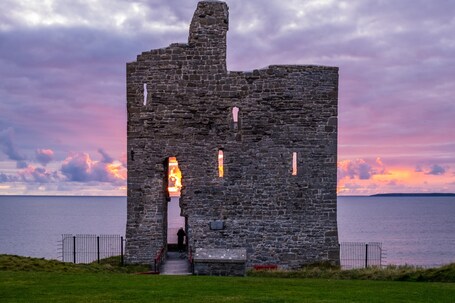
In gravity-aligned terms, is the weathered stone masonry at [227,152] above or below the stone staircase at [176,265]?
above

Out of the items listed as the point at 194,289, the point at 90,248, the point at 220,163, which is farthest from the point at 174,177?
the point at 90,248

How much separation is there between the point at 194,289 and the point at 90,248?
61.1 metres

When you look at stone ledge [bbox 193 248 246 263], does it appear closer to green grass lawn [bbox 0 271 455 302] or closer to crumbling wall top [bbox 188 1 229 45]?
green grass lawn [bbox 0 271 455 302]

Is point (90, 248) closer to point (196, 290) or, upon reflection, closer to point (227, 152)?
point (227, 152)

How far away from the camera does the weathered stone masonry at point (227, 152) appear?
90.9ft

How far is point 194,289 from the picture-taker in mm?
16578

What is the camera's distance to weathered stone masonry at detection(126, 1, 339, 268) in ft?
90.9

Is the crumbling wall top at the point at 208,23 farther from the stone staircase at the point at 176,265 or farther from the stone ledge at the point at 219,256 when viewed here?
the stone ledge at the point at 219,256

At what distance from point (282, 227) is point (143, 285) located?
450 inches

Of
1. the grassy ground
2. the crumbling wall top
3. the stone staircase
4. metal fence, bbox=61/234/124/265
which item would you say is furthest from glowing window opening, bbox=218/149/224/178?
metal fence, bbox=61/234/124/265

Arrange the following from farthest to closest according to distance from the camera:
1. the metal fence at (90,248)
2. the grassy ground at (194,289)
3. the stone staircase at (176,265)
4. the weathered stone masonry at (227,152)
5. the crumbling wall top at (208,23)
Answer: the metal fence at (90,248) < the crumbling wall top at (208,23) < the weathered stone masonry at (227,152) < the stone staircase at (176,265) < the grassy ground at (194,289)

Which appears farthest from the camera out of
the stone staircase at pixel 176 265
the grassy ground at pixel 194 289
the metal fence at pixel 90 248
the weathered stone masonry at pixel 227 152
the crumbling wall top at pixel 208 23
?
the metal fence at pixel 90 248

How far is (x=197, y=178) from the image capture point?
27.7m

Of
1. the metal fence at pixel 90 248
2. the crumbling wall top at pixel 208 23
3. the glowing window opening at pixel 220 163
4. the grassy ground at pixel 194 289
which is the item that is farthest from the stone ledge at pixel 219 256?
the metal fence at pixel 90 248
